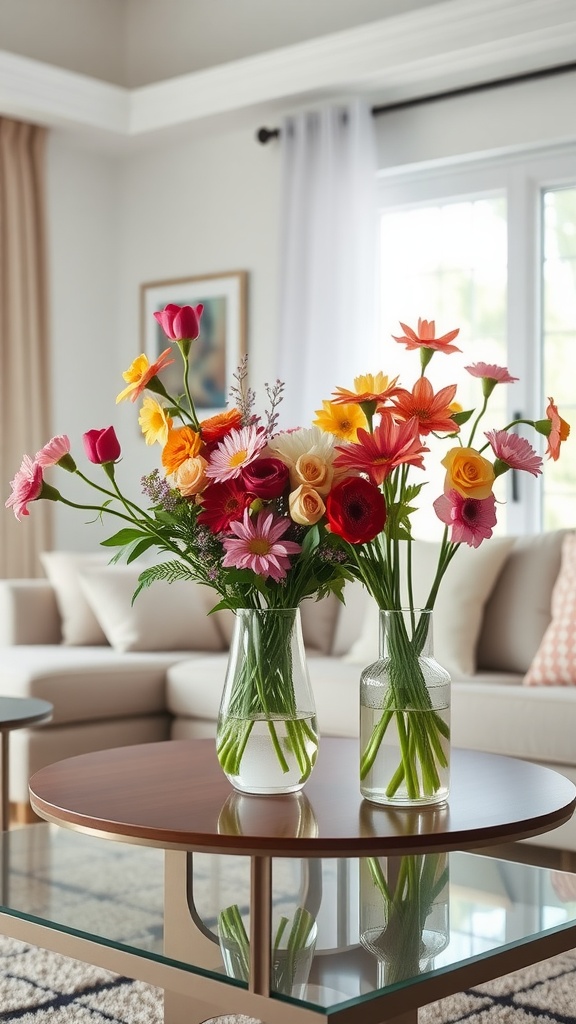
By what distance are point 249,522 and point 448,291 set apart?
11.8 ft

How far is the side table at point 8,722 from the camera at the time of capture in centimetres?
292

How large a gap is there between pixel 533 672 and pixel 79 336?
10.6ft

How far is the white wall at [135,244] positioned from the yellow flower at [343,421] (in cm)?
355

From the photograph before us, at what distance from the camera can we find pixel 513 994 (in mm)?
2434

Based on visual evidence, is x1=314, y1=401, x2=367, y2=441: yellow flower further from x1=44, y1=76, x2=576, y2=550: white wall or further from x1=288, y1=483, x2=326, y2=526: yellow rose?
x1=44, y1=76, x2=576, y2=550: white wall

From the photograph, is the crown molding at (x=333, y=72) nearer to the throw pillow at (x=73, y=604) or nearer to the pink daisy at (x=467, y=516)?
the throw pillow at (x=73, y=604)

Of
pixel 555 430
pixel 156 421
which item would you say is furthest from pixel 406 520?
pixel 156 421

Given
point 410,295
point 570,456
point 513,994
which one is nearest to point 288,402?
point 410,295

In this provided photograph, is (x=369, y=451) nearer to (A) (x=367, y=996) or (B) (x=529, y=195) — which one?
(A) (x=367, y=996)

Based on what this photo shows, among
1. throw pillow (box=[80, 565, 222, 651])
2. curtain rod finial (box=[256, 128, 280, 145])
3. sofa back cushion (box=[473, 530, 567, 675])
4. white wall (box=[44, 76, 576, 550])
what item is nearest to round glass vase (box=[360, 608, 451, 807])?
sofa back cushion (box=[473, 530, 567, 675])

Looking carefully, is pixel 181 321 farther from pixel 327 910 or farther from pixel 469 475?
pixel 327 910

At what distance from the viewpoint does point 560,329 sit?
4.80 metres

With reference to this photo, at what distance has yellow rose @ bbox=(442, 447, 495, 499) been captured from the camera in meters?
1.71

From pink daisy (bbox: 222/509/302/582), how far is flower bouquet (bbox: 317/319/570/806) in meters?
0.11
